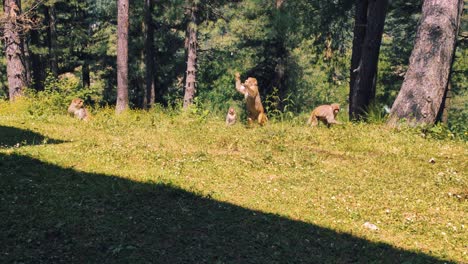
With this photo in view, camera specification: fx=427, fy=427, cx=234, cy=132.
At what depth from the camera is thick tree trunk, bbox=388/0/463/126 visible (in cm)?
1049

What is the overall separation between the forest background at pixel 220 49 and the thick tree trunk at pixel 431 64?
271 inches

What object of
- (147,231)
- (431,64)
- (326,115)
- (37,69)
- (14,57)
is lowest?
(37,69)

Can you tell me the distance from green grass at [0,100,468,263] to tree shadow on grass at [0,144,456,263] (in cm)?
2

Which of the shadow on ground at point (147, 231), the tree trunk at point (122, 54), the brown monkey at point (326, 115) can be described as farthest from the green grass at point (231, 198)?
the tree trunk at point (122, 54)

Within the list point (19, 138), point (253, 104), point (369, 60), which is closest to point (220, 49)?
point (369, 60)

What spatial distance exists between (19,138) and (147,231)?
600cm

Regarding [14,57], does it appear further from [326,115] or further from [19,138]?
[326,115]

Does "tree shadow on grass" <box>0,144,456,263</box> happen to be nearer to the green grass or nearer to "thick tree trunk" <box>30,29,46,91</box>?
the green grass

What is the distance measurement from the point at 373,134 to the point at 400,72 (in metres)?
25.2

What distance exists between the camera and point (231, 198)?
636 cm

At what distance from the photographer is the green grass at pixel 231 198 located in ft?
15.7

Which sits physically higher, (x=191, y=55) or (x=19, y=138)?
(x=191, y=55)

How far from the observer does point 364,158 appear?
28.4 ft

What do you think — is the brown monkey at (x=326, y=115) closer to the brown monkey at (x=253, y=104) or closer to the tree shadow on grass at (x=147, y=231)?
the brown monkey at (x=253, y=104)
